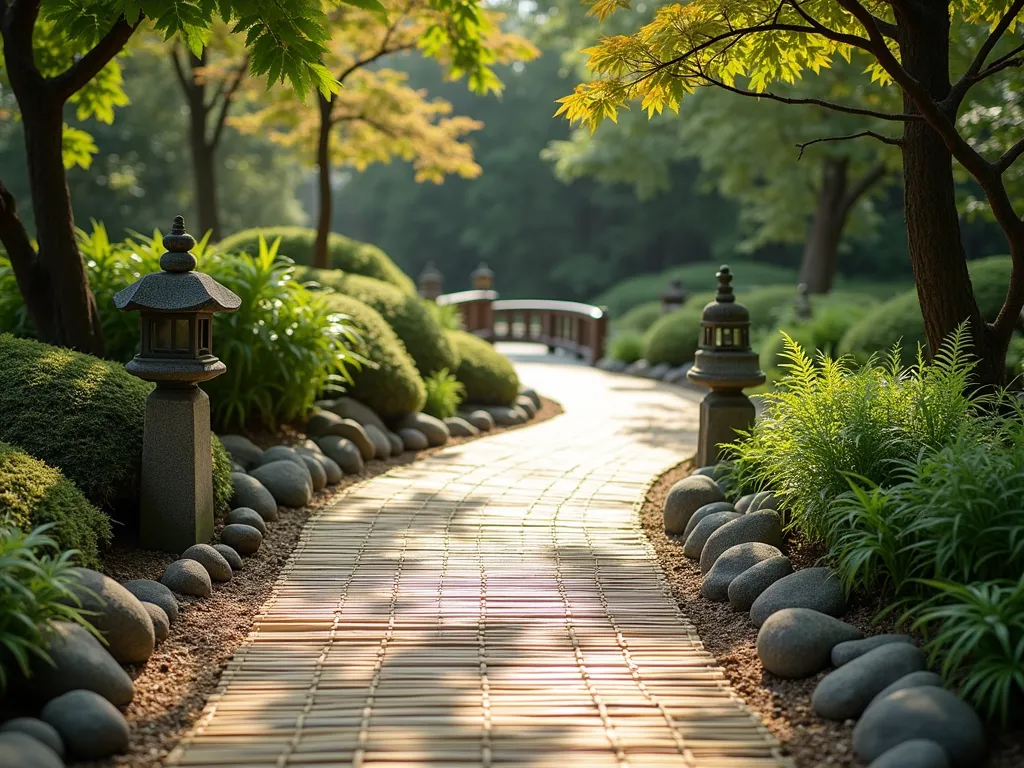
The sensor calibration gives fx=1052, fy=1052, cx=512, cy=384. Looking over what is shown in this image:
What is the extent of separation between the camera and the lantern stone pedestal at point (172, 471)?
17.1ft

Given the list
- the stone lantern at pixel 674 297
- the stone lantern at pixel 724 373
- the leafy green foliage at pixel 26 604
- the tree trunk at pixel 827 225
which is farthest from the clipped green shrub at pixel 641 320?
the leafy green foliage at pixel 26 604

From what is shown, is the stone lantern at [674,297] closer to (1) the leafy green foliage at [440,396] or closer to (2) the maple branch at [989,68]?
(1) the leafy green foliage at [440,396]

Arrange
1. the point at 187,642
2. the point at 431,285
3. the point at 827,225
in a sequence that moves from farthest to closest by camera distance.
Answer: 1. the point at 827,225
2. the point at 431,285
3. the point at 187,642

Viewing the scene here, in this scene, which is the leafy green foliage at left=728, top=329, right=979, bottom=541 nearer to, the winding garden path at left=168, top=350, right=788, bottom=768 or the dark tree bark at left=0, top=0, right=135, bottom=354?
the winding garden path at left=168, top=350, right=788, bottom=768

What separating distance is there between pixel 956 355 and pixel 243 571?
3.62 m

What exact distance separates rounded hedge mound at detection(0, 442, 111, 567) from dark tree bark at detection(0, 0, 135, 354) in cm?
235

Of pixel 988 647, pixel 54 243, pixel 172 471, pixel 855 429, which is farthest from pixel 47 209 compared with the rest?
pixel 988 647

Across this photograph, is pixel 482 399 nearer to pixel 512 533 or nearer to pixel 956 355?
pixel 512 533

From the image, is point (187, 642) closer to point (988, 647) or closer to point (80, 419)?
point (80, 419)

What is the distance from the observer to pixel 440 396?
31.8ft

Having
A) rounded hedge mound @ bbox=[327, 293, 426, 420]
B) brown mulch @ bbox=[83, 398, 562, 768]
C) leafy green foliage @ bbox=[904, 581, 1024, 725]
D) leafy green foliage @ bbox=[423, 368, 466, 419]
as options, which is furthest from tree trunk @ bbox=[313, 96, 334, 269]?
leafy green foliage @ bbox=[904, 581, 1024, 725]

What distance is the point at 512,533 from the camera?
5961 mm

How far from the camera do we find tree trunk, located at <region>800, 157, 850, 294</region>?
18.5m

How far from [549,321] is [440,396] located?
10313mm
